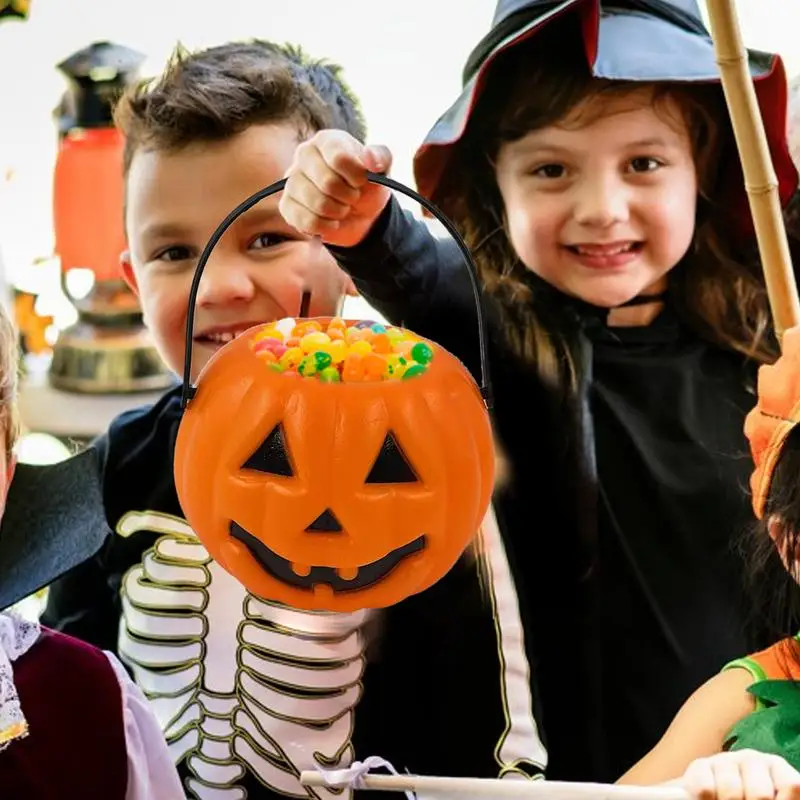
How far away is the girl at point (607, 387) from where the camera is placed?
1500 millimetres

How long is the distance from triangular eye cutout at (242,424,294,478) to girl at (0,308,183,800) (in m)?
0.34

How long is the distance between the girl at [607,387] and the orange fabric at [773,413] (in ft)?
0.41

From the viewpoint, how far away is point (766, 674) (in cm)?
142

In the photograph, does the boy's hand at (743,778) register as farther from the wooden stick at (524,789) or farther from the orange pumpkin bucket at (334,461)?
the orange pumpkin bucket at (334,461)

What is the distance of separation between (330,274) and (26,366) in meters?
0.51

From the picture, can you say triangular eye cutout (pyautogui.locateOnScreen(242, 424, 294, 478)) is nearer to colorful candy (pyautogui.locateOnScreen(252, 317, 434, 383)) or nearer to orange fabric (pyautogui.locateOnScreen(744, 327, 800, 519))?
colorful candy (pyautogui.locateOnScreen(252, 317, 434, 383))

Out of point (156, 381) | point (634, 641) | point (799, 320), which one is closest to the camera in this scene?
point (799, 320)

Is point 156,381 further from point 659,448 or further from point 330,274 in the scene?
point 659,448

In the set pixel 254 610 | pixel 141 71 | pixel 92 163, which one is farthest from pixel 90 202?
pixel 254 610

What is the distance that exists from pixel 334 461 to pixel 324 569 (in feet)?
0.43

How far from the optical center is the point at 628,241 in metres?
1.49

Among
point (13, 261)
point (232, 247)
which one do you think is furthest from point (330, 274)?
point (13, 261)

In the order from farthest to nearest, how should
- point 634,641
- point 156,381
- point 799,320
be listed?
point 156,381 < point 634,641 < point 799,320

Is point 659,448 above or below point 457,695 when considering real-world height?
above
